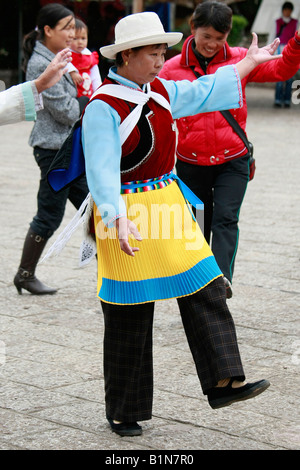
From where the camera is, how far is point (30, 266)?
18.0ft

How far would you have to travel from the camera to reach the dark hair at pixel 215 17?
4656 millimetres

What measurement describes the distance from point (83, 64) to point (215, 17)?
1234 millimetres

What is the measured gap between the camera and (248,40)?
1018 inches

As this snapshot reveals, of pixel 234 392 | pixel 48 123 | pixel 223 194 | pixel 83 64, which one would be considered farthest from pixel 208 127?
pixel 234 392

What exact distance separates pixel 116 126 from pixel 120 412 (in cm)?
114

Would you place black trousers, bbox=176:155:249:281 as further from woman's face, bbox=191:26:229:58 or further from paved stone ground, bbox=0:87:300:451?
woman's face, bbox=191:26:229:58

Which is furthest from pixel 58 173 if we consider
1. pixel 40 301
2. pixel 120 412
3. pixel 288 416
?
pixel 40 301

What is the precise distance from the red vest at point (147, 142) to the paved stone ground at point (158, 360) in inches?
40.9

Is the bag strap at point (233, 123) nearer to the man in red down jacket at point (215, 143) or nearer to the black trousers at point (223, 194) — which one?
the man in red down jacket at point (215, 143)

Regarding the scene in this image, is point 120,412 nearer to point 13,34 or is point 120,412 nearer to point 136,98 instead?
point 136,98

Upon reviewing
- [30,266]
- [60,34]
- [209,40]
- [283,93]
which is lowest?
[283,93]

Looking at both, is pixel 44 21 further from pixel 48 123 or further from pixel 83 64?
pixel 48 123

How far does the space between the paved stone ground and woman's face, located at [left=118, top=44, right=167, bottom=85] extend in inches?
55.6
